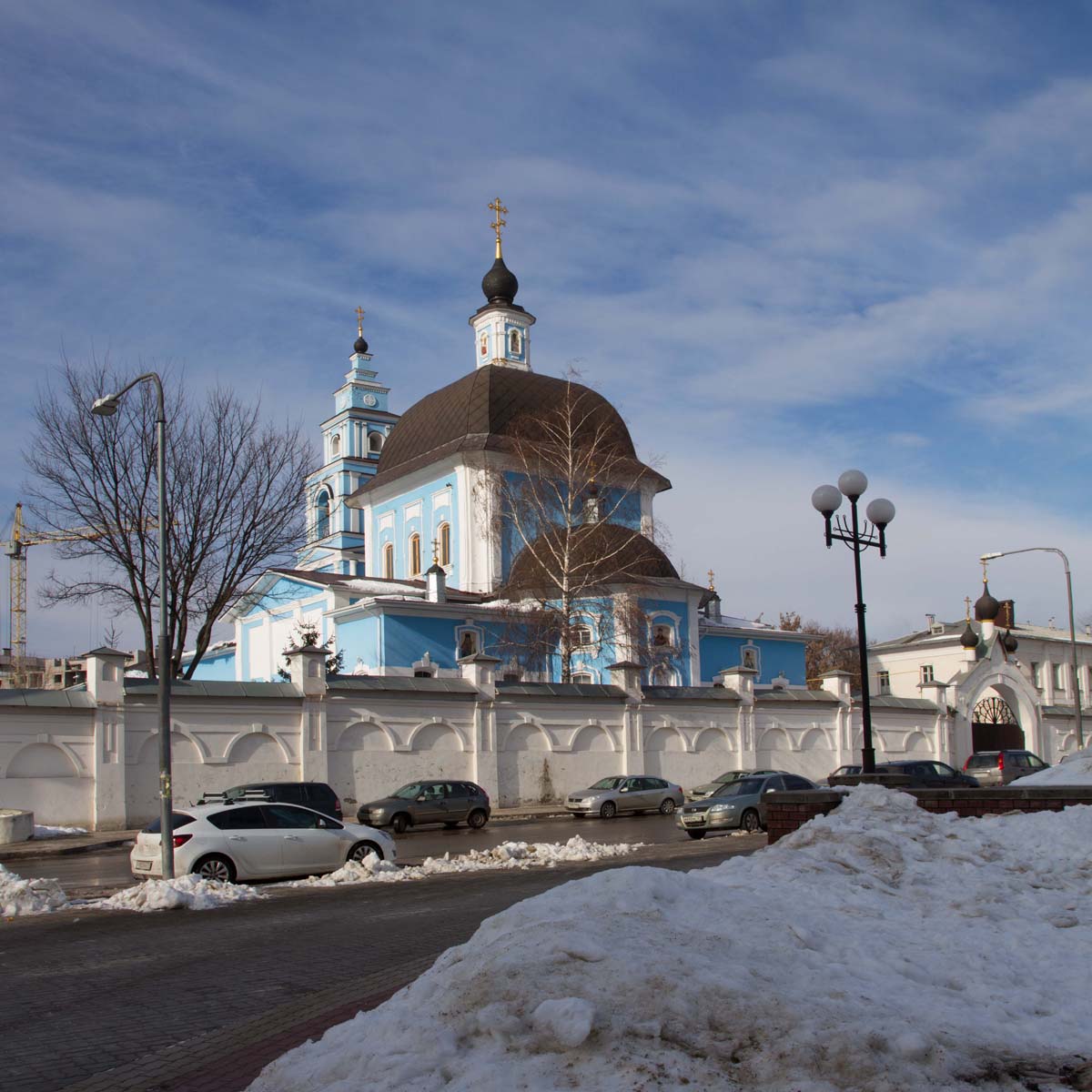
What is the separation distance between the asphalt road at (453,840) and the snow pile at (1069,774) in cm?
901

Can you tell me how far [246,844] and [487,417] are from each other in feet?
111

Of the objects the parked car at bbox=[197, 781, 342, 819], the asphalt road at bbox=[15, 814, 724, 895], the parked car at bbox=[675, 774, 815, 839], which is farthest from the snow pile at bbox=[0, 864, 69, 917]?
the parked car at bbox=[675, 774, 815, 839]

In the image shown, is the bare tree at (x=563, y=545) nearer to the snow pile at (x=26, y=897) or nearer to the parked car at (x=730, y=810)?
the parked car at (x=730, y=810)

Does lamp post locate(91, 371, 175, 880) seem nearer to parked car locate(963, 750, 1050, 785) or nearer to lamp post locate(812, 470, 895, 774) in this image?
lamp post locate(812, 470, 895, 774)

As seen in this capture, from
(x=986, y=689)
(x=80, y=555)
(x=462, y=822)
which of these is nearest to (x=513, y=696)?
(x=462, y=822)

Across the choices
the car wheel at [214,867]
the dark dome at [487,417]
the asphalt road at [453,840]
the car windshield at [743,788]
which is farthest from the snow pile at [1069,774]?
the dark dome at [487,417]

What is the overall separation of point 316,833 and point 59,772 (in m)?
11.0

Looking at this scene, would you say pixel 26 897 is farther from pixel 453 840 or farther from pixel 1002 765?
pixel 1002 765

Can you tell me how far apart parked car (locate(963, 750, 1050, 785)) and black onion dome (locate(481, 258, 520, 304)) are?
109 feet

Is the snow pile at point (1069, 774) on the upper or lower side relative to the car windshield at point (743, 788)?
upper

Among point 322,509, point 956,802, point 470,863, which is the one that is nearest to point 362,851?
point 470,863

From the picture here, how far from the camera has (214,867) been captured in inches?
656

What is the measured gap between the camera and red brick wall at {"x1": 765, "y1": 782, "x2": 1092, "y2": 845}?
1145 cm

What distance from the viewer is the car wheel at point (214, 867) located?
54.2ft
